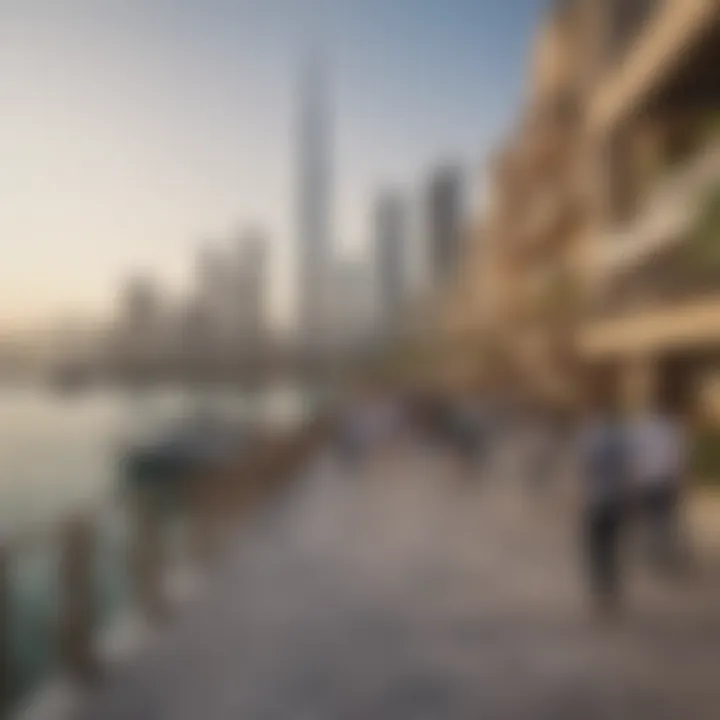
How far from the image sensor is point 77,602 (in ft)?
6.88

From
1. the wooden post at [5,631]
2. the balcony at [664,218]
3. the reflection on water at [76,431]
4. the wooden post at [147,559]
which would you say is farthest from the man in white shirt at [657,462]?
the wooden post at [5,631]

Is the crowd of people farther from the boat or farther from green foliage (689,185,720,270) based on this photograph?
green foliage (689,185,720,270)

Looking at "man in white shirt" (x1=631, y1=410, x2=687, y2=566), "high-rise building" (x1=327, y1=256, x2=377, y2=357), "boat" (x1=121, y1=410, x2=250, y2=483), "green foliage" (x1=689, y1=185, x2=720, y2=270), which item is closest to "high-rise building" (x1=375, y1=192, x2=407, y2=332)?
"high-rise building" (x1=327, y1=256, x2=377, y2=357)

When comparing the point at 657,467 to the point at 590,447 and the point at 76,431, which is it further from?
the point at 76,431

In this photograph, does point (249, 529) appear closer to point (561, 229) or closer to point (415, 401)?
point (415, 401)

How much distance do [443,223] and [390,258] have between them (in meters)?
0.15

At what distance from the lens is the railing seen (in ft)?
6.20

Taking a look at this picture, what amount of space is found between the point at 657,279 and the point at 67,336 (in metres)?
1.95

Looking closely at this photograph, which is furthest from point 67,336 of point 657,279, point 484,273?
point 657,279

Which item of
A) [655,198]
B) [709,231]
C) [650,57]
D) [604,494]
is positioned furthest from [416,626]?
[650,57]

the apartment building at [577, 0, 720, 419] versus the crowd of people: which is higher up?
the apartment building at [577, 0, 720, 419]

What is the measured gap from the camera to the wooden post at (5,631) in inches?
72.0

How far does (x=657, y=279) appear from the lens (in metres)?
3.01

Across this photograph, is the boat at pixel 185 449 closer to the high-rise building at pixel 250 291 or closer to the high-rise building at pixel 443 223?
the high-rise building at pixel 250 291
